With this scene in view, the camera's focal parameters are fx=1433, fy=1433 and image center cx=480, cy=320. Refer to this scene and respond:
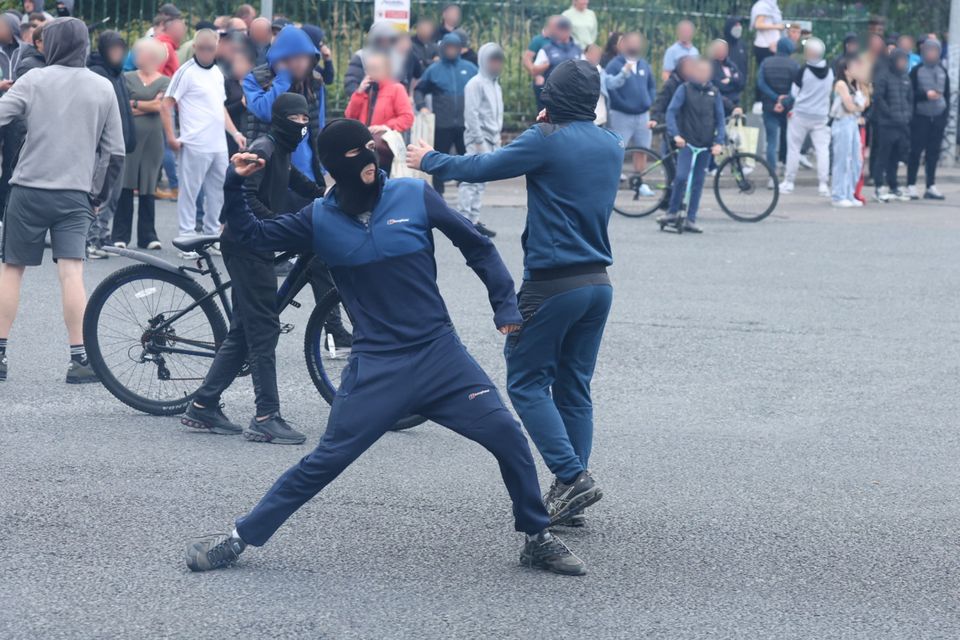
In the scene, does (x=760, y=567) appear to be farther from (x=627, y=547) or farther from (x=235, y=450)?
(x=235, y=450)

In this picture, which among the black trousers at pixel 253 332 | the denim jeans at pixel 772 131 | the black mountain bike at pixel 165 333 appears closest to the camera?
the black trousers at pixel 253 332

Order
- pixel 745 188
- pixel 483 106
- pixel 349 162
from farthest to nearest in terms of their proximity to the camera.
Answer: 1. pixel 745 188
2. pixel 483 106
3. pixel 349 162

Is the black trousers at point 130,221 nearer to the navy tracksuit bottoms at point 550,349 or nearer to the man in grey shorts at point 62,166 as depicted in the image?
the man in grey shorts at point 62,166

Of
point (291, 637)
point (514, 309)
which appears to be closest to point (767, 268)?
point (514, 309)

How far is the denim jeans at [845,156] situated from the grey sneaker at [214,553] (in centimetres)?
1398

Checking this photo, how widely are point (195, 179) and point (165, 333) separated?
5236 mm

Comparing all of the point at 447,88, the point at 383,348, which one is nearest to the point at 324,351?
the point at 383,348

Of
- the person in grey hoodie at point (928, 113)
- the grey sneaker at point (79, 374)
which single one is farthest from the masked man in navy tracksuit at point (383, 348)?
the person in grey hoodie at point (928, 113)

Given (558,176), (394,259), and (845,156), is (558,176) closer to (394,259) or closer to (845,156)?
(394,259)

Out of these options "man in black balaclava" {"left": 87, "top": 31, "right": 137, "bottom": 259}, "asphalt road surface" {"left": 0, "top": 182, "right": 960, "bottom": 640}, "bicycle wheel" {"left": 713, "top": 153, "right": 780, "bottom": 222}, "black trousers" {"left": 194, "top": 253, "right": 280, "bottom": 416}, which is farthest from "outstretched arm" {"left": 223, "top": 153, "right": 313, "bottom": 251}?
"bicycle wheel" {"left": 713, "top": 153, "right": 780, "bottom": 222}

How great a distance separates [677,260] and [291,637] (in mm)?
8759

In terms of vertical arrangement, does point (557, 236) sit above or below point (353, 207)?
below

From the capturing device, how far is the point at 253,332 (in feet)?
22.7

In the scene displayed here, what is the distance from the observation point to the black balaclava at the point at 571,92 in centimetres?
552
